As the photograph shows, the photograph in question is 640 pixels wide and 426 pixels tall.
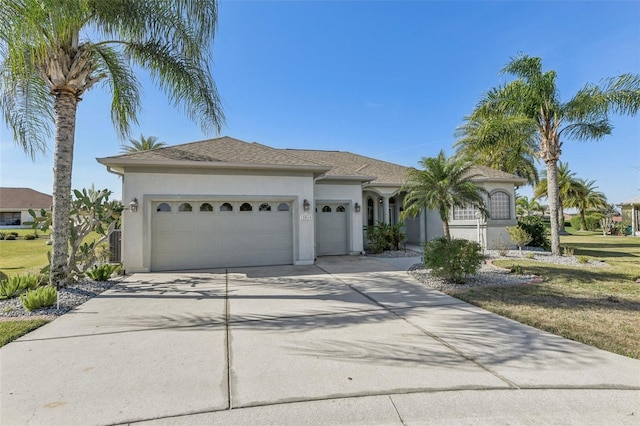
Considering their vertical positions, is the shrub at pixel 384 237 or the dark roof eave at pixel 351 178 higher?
the dark roof eave at pixel 351 178

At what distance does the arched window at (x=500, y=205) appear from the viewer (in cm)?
1559

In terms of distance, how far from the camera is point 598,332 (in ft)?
15.1

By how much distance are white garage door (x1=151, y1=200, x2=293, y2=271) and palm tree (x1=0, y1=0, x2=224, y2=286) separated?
9.67 feet

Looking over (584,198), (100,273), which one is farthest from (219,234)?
(584,198)

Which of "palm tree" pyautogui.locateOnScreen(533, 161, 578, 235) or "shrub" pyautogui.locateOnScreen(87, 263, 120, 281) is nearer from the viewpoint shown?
"shrub" pyautogui.locateOnScreen(87, 263, 120, 281)

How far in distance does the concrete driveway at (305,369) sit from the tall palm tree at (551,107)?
10867 millimetres

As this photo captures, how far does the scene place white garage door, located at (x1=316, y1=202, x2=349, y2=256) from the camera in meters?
13.3

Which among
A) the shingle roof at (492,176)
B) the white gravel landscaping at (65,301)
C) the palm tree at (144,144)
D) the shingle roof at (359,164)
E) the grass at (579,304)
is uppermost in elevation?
the palm tree at (144,144)

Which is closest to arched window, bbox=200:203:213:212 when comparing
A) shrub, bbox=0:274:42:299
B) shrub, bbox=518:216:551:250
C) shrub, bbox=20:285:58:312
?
shrub, bbox=0:274:42:299

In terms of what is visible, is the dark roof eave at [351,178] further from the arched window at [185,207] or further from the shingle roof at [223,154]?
the arched window at [185,207]

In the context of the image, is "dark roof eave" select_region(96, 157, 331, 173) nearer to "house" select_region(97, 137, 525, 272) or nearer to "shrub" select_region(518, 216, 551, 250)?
"house" select_region(97, 137, 525, 272)

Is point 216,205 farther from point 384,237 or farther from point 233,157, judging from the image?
point 384,237

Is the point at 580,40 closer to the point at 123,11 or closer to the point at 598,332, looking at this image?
the point at 598,332

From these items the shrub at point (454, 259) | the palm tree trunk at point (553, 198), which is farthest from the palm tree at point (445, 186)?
the palm tree trunk at point (553, 198)
